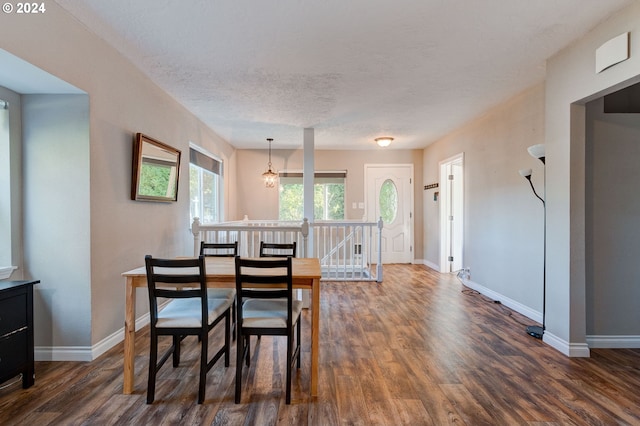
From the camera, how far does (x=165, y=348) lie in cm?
270

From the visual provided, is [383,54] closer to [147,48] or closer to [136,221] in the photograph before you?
[147,48]

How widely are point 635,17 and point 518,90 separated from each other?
4.90ft

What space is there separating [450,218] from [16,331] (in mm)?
5934

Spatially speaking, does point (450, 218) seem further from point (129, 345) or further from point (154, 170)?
point (129, 345)

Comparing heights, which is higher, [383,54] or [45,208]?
[383,54]

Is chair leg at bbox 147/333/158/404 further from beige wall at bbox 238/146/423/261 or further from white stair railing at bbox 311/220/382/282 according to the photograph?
beige wall at bbox 238/146/423/261

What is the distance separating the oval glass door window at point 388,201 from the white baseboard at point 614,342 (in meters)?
4.37

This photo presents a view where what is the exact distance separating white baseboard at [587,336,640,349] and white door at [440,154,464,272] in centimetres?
319

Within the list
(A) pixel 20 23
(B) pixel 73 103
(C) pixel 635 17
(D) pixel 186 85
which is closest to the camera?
(A) pixel 20 23

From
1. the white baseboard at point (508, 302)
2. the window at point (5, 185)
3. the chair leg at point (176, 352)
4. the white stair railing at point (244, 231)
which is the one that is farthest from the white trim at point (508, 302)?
the window at point (5, 185)

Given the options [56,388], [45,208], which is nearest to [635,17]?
[45,208]

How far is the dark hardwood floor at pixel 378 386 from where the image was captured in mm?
1815

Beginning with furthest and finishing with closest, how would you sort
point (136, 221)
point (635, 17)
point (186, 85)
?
point (186, 85) → point (136, 221) → point (635, 17)

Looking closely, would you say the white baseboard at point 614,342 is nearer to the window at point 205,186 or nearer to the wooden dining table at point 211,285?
the wooden dining table at point 211,285
